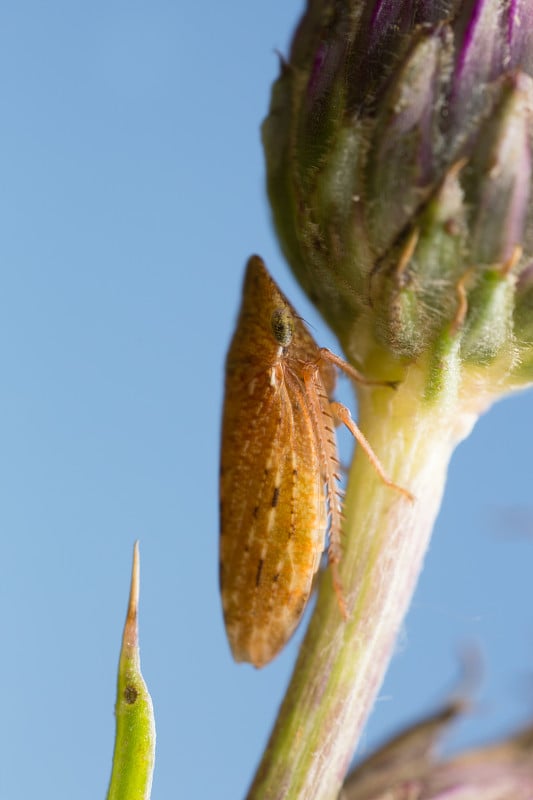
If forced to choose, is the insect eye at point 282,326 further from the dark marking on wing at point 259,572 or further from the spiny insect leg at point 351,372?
the dark marking on wing at point 259,572

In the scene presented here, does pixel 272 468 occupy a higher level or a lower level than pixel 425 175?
lower

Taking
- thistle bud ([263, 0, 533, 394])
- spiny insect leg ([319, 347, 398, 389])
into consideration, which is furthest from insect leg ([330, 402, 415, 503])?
thistle bud ([263, 0, 533, 394])

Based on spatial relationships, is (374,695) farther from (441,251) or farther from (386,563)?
(441,251)

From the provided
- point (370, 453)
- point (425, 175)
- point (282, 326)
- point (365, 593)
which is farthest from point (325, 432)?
point (425, 175)

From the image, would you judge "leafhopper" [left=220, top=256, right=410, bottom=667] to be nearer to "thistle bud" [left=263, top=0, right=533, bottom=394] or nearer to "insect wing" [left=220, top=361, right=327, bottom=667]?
"insect wing" [left=220, top=361, right=327, bottom=667]

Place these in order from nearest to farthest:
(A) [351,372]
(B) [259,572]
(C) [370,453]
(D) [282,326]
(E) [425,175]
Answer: (E) [425,175] < (C) [370,453] < (A) [351,372] < (B) [259,572] < (D) [282,326]

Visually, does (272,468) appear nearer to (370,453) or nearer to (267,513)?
(267,513)

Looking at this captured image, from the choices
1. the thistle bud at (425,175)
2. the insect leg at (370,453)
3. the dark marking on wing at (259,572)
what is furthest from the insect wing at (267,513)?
the thistle bud at (425,175)

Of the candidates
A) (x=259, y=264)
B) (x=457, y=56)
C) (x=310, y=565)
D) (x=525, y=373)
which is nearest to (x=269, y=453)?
(x=310, y=565)
